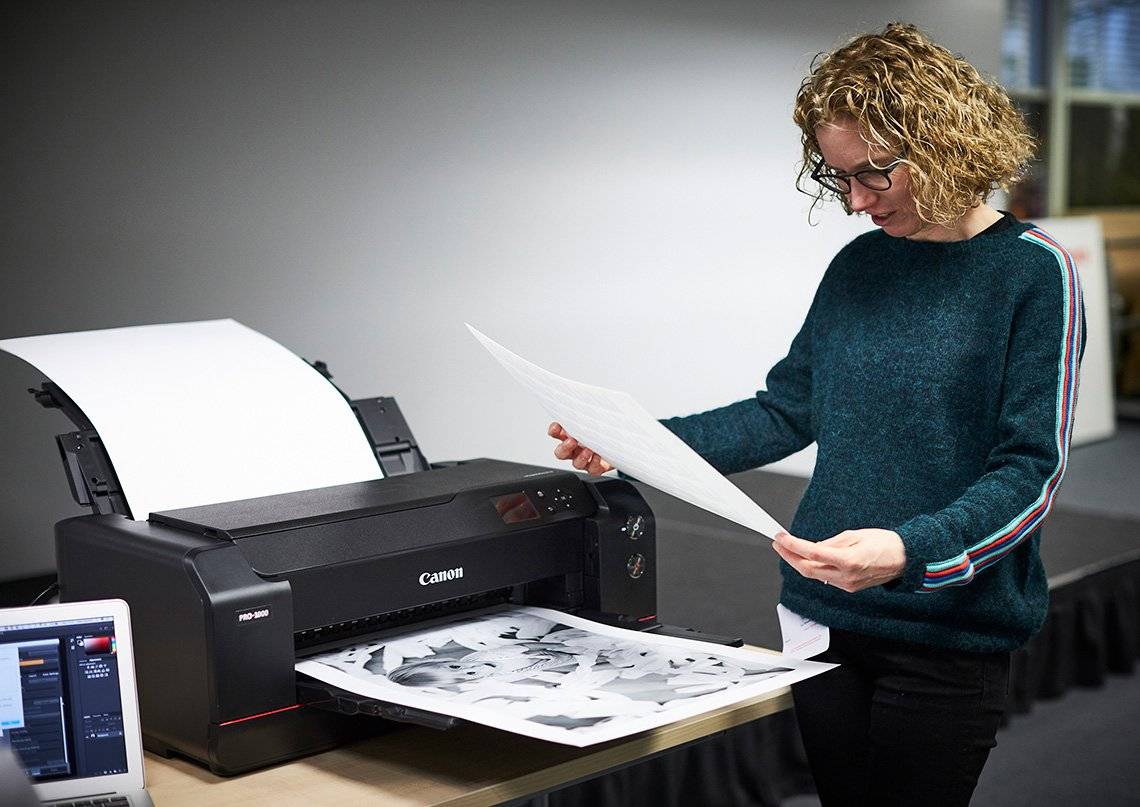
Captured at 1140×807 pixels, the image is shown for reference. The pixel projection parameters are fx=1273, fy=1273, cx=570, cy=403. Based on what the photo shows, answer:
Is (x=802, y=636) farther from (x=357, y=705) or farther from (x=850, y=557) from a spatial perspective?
(x=357, y=705)

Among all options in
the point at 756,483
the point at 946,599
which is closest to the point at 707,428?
the point at 946,599

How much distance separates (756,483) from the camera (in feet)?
12.8

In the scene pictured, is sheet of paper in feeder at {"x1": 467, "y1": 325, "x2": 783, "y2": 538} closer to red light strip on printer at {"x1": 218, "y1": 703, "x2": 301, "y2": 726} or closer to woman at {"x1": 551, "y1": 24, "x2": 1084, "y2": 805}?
woman at {"x1": 551, "y1": 24, "x2": 1084, "y2": 805}

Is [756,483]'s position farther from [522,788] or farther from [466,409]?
[522,788]

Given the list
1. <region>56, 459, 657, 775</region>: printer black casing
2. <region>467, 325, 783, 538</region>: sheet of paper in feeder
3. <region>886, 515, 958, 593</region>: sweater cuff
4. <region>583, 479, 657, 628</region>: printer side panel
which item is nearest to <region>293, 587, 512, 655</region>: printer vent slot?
<region>56, 459, 657, 775</region>: printer black casing

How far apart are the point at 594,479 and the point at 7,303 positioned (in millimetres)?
1500

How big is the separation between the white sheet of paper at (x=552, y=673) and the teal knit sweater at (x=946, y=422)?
0.15 meters

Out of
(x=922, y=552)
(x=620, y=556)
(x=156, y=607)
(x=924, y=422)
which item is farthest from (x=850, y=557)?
(x=156, y=607)

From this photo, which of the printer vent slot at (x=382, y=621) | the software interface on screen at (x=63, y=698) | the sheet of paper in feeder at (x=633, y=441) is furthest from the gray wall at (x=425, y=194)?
the software interface on screen at (x=63, y=698)

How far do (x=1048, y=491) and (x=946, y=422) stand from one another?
0.12m

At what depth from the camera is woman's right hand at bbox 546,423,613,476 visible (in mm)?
1464

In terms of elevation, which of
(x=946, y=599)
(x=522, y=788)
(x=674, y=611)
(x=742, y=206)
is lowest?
(x=674, y=611)

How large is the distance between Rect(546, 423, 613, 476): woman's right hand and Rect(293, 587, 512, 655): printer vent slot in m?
0.17

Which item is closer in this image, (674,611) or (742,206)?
(674,611)
